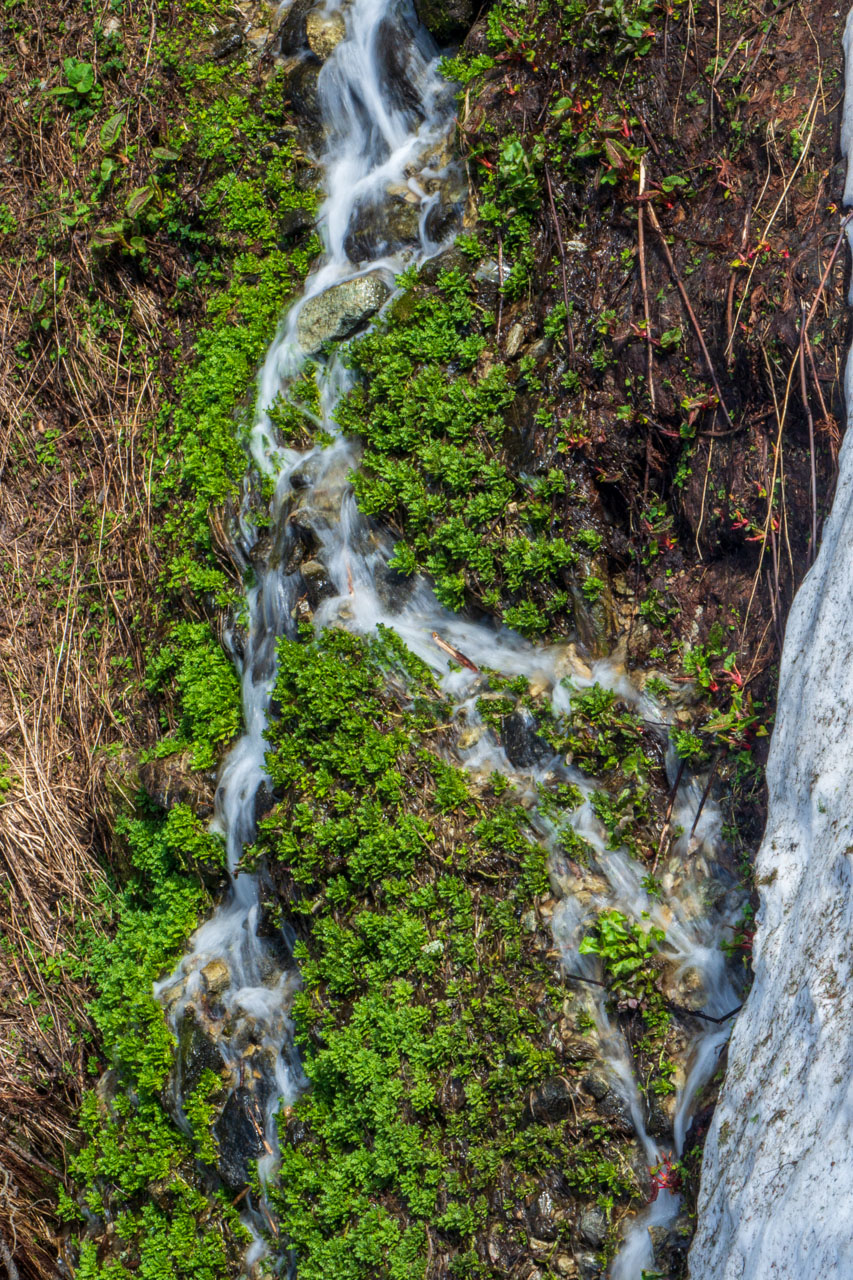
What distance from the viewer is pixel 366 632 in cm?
673

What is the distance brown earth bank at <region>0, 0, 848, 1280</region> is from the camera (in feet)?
18.4

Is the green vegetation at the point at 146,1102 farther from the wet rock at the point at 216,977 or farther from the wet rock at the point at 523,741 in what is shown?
the wet rock at the point at 523,741

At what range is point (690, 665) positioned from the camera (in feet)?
18.9

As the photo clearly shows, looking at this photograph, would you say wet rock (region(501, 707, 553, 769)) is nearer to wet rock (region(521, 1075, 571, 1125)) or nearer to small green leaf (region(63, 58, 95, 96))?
wet rock (region(521, 1075, 571, 1125))

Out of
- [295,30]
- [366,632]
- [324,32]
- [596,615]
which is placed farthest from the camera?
[295,30]

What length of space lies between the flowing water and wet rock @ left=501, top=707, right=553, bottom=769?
0.06 m

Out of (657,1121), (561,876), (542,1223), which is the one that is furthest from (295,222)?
(542,1223)

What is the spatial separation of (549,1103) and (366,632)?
3.09m

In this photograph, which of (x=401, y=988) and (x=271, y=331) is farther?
(x=271, y=331)

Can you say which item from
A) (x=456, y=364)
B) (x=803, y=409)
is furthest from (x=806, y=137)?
(x=456, y=364)

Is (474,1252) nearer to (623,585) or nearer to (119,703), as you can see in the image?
(623,585)

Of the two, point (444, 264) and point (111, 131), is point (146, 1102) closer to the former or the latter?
point (444, 264)

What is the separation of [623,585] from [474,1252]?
12.6 ft

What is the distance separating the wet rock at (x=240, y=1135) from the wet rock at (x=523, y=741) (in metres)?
2.73
